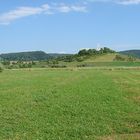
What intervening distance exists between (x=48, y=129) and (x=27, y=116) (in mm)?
3437

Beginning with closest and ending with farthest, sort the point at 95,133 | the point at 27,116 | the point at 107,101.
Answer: the point at 95,133
the point at 27,116
the point at 107,101

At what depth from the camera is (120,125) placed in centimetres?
1888

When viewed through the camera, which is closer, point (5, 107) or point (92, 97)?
point (5, 107)

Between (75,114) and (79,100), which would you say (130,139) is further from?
(79,100)

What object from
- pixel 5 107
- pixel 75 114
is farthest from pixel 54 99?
pixel 75 114

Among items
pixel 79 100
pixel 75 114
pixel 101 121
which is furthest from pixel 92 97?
pixel 101 121

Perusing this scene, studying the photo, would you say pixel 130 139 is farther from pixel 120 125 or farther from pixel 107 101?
pixel 107 101

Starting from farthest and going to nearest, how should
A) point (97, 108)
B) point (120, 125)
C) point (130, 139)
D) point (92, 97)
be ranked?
point (92, 97) < point (97, 108) < point (120, 125) < point (130, 139)

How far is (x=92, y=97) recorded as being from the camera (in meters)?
28.9

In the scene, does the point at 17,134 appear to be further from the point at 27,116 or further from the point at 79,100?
the point at 79,100

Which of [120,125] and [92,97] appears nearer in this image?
[120,125]

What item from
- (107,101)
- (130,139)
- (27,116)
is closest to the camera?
(130,139)

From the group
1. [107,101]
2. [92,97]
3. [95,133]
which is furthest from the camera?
[92,97]

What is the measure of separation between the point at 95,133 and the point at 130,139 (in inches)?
64.2
